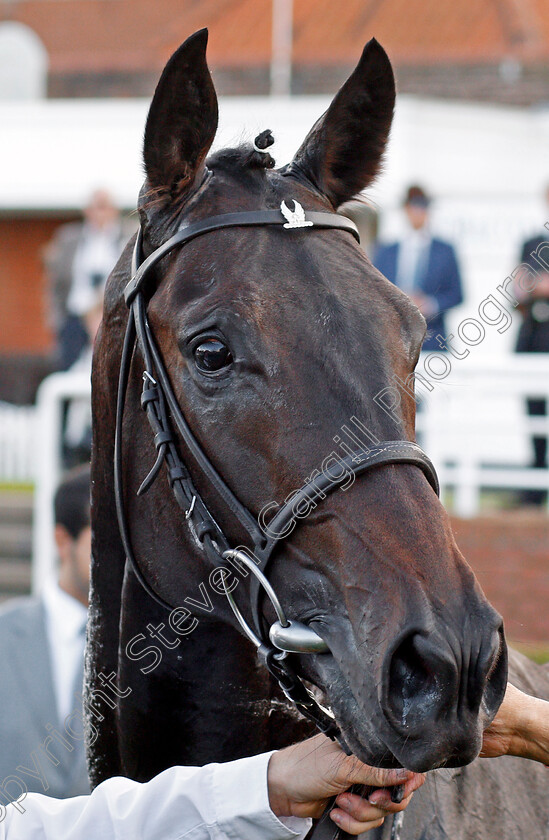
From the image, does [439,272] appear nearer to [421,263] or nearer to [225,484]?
[421,263]

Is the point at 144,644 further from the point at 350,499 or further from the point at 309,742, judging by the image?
the point at 350,499

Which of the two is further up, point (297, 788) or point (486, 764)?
point (297, 788)

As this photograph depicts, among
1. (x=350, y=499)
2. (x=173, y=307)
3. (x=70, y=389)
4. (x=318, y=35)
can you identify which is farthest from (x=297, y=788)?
(x=318, y=35)

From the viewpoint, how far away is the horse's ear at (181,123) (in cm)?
231

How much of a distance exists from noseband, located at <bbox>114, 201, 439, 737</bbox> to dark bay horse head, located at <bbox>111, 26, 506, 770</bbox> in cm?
2

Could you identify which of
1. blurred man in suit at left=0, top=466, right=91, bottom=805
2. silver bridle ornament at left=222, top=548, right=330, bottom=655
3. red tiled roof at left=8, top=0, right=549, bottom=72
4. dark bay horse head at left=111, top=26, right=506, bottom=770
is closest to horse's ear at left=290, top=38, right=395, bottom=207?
dark bay horse head at left=111, top=26, right=506, bottom=770

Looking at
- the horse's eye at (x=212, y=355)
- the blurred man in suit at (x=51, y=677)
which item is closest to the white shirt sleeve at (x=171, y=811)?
A: the horse's eye at (x=212, y=355)

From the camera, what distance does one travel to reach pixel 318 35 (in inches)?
802

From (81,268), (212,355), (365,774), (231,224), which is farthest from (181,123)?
(81,268)

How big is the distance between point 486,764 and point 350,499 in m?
1.11

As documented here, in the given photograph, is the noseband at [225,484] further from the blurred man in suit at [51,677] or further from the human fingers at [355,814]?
the blurred man in suit at [51,677]

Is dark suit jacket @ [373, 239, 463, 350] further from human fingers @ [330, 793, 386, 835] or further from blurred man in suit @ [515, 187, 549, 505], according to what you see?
human fingers @ [330, 793, 386, 835]

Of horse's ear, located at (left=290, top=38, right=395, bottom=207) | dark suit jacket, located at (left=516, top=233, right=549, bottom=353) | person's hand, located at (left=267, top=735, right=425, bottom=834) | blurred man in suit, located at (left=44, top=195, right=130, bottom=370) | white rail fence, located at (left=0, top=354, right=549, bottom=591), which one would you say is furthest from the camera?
blurred man in suit, located at (left=44, top=195, right=130, bottom=370)

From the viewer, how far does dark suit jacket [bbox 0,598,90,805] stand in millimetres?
3699
